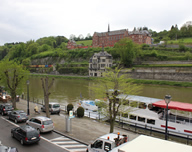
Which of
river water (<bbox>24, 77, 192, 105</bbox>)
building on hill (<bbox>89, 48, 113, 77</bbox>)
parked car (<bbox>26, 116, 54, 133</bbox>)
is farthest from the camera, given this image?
building on hill (<bbox>89, 48, 113, 77</bbox>)

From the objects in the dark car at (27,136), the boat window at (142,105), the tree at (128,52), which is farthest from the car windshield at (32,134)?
the tree at (128,52)

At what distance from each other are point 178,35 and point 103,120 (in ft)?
431

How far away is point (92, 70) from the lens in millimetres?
90125

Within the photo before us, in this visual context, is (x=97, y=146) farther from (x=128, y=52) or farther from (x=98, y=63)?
(x=98, y=63)

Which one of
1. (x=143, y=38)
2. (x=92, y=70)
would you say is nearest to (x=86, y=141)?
(x=92, y=70)

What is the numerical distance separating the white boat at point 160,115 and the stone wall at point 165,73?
49036mm

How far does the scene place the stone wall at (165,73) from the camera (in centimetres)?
6243

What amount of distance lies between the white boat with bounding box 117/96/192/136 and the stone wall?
161 feet

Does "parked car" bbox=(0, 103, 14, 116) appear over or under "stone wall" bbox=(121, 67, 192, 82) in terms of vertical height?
under

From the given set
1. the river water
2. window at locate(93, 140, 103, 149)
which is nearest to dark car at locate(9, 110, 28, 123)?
window at locate(93, 140, 103, 149)

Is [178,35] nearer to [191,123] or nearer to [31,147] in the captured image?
[191,123]

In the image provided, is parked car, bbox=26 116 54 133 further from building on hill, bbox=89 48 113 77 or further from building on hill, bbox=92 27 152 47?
building on hill, bbox=92 27 152 47

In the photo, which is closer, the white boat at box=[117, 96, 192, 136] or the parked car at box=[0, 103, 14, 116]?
the white boat at box=[117, 96, 192, 136]

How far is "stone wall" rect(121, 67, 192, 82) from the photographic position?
205 ft
